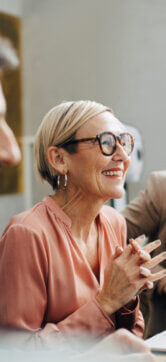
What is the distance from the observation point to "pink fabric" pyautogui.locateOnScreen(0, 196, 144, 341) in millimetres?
955

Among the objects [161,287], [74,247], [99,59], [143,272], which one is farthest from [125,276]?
[161,287]

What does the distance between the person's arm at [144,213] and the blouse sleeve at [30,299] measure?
84cm

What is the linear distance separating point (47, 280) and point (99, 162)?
28 cm

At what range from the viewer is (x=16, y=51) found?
0.86 metres

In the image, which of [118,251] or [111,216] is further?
[111,216]

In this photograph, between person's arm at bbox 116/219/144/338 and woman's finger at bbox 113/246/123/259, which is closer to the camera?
woman's finger at bbox 113/246/123/259

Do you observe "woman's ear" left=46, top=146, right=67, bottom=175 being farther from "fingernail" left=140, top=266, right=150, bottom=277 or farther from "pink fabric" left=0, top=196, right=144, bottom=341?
"fingernail" left=140, top=266, right=150, bottom=277

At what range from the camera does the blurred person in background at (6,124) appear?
708 mm

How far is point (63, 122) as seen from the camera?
1044 mm

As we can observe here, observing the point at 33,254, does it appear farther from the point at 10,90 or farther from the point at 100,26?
the point at 100,26

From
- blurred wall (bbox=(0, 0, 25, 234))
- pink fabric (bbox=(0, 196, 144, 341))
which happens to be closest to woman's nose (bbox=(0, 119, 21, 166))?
blurred wall (bbox=(0, 0, 25, 234))

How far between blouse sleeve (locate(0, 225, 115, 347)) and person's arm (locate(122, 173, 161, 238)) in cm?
84

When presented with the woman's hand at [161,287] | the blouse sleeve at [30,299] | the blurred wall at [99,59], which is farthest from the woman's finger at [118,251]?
the woman's hand at [161,287]

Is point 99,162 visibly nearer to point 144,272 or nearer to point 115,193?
point 115,193
